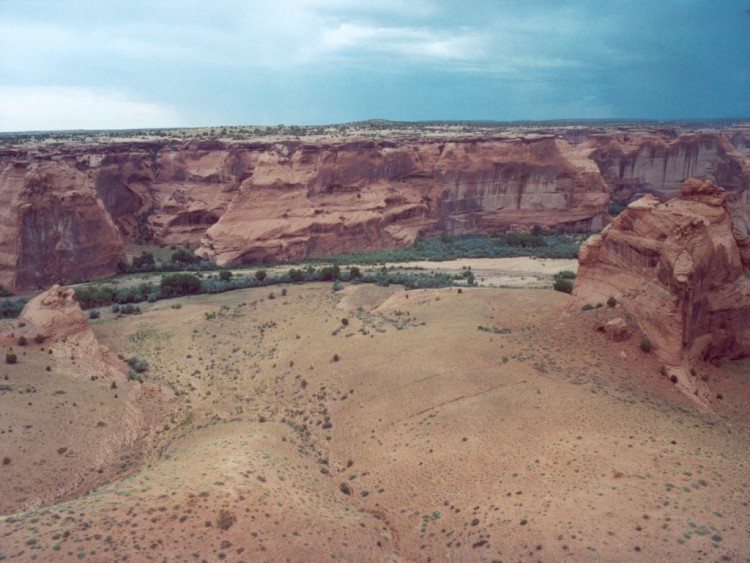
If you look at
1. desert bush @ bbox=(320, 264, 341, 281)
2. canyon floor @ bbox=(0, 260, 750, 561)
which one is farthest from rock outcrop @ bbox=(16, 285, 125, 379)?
desert bush @ bbox=(320, 264, 341, 281)

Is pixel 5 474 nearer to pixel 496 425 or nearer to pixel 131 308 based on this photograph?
pixel 496 425

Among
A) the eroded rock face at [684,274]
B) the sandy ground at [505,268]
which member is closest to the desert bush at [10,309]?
the sandy ground at [505,268]

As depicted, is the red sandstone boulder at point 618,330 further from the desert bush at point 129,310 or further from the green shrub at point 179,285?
the green shrub at point 179,285

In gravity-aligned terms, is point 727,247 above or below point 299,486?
above

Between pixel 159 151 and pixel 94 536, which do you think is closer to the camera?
pixel 94 536

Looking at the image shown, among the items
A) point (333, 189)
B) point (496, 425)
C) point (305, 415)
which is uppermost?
point (333, 189)

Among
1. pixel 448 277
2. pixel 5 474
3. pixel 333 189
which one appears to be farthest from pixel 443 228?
pixel 5 474

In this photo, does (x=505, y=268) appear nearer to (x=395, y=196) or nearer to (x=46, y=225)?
(x=395, y=196)
